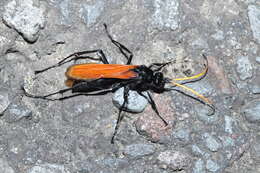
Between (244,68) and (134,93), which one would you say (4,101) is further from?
(244,68)

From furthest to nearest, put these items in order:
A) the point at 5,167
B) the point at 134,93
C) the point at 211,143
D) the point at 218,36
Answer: the point at 218,36
the point at 134,93
the point at 211,143
the point at 5,167

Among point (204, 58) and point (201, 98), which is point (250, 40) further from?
point (201, 98)

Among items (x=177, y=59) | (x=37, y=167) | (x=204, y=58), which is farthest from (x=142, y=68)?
(x=37, y=167)

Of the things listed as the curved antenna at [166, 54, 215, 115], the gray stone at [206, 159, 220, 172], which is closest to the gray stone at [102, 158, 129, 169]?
the gray stone at [206, 159, 220, 172]

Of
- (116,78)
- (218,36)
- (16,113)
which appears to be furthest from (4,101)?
(218,36)

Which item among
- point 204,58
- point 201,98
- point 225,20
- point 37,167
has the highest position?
point 225,20

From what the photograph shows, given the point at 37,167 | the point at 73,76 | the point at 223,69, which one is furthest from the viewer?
the point at 223,69

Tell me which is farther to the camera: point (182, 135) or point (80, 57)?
point (80, 57)
